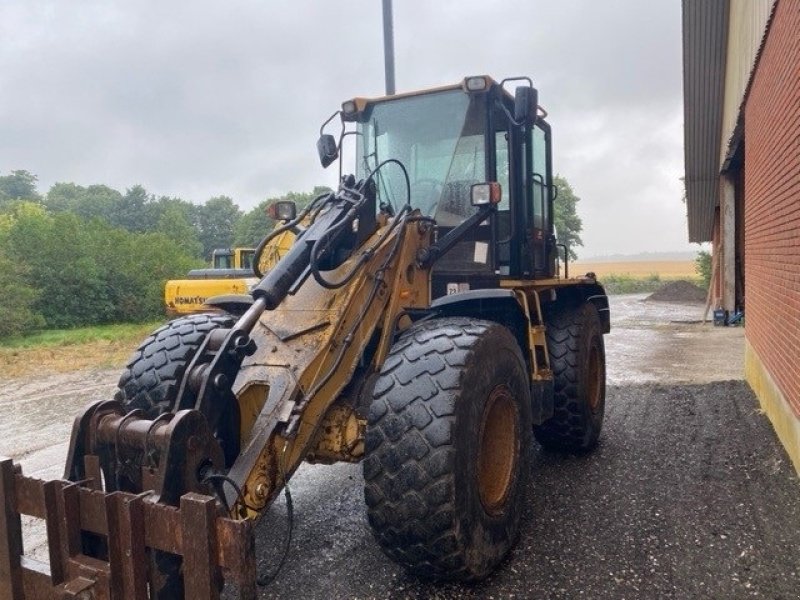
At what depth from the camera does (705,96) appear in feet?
45.9

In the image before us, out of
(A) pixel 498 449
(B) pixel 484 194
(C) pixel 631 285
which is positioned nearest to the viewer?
(A) pixel 498 449

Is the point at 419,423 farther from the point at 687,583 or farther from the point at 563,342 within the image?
the point at 563,342

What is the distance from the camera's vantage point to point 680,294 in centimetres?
3238

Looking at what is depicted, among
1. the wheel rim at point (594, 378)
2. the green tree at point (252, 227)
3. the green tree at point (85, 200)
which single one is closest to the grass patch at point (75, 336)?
the wheel rim at point (594, 378)

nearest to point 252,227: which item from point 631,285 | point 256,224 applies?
point 256,224

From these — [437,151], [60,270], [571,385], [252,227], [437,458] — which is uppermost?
[252,227]

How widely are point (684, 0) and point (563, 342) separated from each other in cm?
1033

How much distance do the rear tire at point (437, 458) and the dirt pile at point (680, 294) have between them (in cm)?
3158

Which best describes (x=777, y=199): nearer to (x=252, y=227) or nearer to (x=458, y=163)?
(x=458, y=163)

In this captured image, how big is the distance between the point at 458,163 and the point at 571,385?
200 cm

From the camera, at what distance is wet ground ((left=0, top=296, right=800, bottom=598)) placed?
3049 mm

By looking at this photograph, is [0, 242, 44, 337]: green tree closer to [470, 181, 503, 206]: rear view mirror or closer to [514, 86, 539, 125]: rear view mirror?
[470, 181, 503, 206]: rear view mirror

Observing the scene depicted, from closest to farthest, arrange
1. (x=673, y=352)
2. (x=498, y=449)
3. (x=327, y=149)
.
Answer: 1. (x=498, y=449)
2. (x=327, y=149)
3. (x=673, y=352)

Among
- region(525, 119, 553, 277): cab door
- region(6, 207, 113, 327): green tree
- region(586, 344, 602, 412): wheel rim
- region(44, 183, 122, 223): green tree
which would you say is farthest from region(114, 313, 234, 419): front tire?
region(44, 183, 122, 223): green tree
